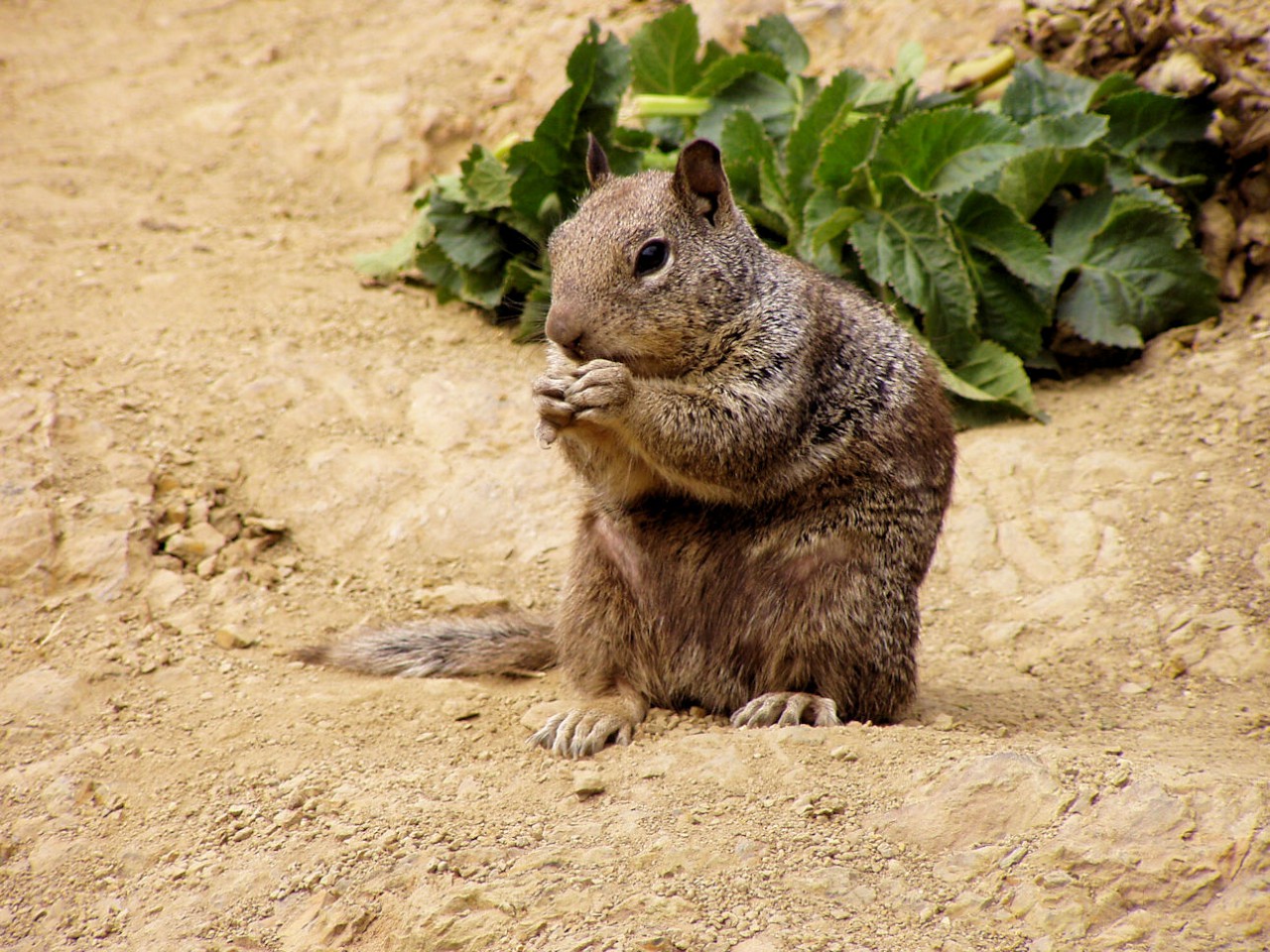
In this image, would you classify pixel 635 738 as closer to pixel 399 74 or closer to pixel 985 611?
pixel 985 611

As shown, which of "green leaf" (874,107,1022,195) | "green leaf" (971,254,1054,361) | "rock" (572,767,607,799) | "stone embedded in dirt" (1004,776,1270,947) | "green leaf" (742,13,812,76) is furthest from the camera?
"green leaf" (742,13,812,76)

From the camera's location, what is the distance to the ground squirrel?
14.2 ft

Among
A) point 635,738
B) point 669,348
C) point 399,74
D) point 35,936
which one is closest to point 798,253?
point 669,348

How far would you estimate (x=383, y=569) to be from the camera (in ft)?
19.4

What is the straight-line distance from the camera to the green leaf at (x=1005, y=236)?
6.68 m

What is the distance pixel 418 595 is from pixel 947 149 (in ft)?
12.3

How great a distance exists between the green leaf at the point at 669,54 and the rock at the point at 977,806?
17.7 ft

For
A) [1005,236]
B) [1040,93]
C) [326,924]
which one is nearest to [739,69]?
[1040,93]

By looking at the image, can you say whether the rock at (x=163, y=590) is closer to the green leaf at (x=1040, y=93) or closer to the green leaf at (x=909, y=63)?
the green leaf at (x=909, y=63)

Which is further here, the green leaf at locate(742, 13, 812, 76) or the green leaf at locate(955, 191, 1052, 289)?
the green leaf at locate(742, 13, 812, 76)

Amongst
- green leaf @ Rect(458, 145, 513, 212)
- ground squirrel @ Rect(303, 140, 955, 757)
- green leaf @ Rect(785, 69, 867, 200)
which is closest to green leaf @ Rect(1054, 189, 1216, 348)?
green leaf @ Rect(785, 69, 867, 200)

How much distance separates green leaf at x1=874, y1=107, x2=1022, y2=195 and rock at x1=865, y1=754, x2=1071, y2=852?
3.83 meters

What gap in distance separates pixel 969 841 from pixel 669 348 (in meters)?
1.99

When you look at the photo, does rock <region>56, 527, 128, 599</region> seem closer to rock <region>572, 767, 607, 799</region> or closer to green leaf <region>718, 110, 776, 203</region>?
rock <region>572, 767, 607, 799</region>
